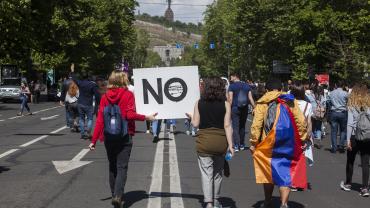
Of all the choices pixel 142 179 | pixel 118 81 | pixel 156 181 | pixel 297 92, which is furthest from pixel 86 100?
pixel 118 81

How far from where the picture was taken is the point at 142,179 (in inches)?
407

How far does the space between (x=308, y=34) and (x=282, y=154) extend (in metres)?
43.0

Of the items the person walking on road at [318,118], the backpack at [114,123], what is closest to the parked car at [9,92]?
the person walking on road at [318,118]

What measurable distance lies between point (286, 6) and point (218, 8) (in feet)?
159

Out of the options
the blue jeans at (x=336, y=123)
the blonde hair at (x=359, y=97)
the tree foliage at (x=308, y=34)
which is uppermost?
the tree foliage at (x=308, y=34)

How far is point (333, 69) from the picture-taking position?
45844 mm

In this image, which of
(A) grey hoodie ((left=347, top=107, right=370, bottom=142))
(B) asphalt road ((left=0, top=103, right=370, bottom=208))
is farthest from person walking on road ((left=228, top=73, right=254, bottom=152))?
(A) grey hoodie ((left=347, top=107, right=370, bottom=142))

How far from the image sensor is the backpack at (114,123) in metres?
7.73

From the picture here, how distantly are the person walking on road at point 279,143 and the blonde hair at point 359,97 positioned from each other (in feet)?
8.21

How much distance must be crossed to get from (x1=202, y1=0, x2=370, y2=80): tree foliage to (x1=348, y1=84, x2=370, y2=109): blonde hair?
84.7ft

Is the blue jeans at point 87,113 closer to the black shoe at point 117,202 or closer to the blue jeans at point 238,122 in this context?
the blue jeans at point 238,122

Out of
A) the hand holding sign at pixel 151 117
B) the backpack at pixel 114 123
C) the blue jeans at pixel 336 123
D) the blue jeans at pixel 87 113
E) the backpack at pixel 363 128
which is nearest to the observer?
the backpack at pixel 114 123

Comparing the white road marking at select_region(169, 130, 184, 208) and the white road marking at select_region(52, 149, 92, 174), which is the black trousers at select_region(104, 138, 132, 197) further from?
the white road marking at select_region(52, 149, 92, 174)

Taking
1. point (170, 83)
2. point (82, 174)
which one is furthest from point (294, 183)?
point (82, 174)
